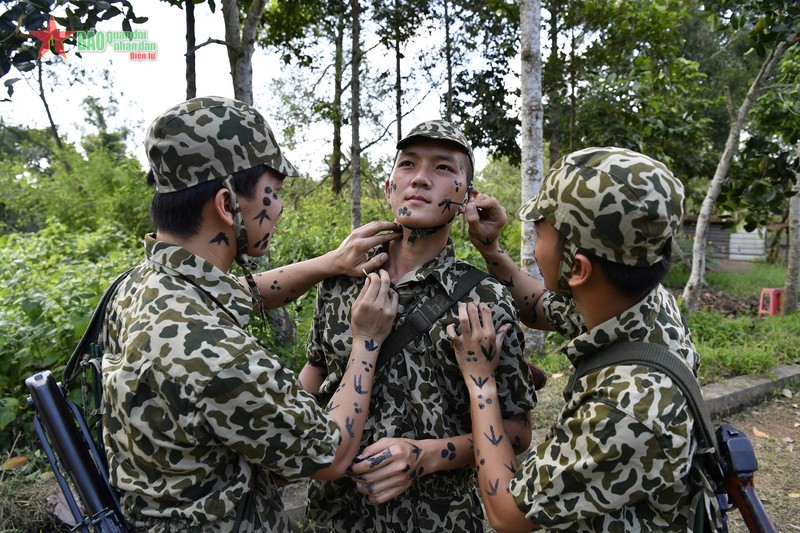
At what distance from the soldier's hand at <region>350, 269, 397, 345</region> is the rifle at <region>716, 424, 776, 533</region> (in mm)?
1042

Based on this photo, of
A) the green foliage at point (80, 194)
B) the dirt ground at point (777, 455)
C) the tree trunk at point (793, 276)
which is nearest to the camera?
the dirt ground at point (777, 455)

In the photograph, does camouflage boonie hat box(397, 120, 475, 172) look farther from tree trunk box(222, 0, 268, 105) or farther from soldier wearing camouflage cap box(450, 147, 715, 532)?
tree trunk box(222, 0, 268, 105)

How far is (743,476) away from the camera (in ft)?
4.67

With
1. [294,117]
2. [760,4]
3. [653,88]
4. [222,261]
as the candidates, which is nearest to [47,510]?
[222,261]

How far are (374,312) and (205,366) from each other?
2.30 ft

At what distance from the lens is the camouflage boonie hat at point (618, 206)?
1345 mm

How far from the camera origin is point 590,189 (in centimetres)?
138

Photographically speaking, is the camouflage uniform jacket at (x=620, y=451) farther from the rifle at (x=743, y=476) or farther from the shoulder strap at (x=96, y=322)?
the shoulder strap at (x=96, y=322)

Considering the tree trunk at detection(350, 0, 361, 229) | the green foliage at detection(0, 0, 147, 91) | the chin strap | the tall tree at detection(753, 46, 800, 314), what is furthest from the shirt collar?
the tree trunk at detection(350, 0, 361, 229)

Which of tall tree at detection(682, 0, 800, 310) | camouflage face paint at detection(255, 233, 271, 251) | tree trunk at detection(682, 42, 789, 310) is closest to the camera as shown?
camouflage face paint at detection(255, 233, 271, 251)

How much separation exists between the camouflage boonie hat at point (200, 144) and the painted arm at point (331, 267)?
64 cm

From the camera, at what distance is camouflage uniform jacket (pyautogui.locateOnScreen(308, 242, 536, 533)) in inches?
78.7

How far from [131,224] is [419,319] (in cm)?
1139

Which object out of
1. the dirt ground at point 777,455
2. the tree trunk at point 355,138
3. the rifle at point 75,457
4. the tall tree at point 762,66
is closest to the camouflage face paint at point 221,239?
the rifle at point 75,457
